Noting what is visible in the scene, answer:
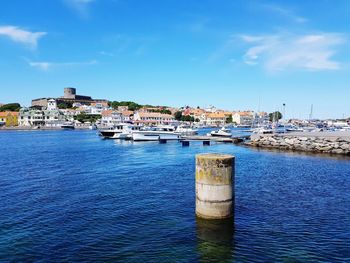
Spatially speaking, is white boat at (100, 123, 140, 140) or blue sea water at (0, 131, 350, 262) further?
white boat at (100, 123, 140, 140)

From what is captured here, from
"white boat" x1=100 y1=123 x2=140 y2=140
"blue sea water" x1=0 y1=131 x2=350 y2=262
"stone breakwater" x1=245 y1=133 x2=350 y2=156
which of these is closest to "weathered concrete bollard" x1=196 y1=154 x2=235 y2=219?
"blue sea water" x1=0 y1=131 x2=350 y2=262

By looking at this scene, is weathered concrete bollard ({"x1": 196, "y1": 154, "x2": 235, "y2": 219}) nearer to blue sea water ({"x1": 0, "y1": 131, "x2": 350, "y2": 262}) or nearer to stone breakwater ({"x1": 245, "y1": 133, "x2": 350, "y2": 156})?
blue sea water ({"x1": 0, "y1": 131, "x2": 350, "y2": 262})

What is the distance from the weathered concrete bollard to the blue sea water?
0.76 metres

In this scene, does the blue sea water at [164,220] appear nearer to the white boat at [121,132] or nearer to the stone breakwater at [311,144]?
the stone breakwater at [311,144]

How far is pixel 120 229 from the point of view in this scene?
57.3 feet

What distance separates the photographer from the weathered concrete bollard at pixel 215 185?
17031mm

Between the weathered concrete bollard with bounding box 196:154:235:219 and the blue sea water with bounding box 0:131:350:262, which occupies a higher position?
the weathered concrete bollard with bounding box 196:154:235:219

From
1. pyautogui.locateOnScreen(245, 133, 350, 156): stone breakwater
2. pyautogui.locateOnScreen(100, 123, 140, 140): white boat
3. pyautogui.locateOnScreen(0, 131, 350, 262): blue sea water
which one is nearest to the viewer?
pyautogui.locateOnScreen(0, 131, 350, 262): blue sea water

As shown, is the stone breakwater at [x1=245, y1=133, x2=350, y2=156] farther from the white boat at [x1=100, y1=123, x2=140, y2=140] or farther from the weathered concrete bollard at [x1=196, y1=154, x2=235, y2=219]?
the weathered concrete bollard at [x1=196, y1=154, x2=235, y2=219]

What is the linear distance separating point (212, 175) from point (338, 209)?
9.31 m

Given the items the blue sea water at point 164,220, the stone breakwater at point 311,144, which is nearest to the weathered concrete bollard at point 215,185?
the blue sea water at point 164,220

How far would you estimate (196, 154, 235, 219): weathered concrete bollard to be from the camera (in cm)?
1703

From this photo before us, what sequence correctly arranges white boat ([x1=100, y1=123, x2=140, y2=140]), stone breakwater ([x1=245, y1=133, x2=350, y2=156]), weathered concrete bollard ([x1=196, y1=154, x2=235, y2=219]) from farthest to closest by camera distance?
white boat ([x1=100, y1=123, x2=140, y2=140]), stone breakwater ([x1=245, y1=133, x2=350, y2=156]), weathered concrete bollard ([x1=196, y1=154, x2=235, y2=219])

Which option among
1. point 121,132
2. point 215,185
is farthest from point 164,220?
point 121,132
